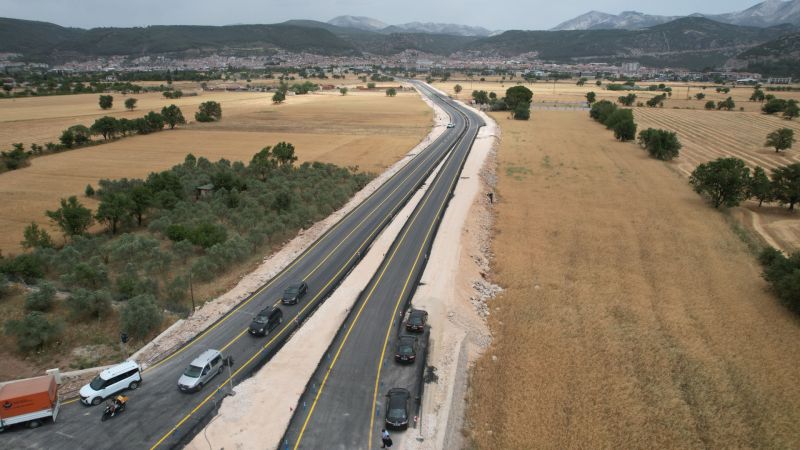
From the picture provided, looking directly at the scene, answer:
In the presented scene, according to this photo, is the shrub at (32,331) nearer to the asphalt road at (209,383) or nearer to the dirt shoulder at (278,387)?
the asphalt road at (209,383)

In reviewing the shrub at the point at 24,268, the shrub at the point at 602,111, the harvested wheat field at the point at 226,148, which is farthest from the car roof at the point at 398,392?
the shrub at the point at 602,111

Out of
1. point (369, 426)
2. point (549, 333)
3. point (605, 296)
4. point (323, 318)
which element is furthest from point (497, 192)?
point (369, 426)

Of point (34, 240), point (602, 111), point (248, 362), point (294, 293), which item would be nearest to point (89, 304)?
point (248, 362)

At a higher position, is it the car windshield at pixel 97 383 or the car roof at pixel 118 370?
the car roof at pixel 118 370

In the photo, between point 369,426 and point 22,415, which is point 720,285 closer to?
point 369,426

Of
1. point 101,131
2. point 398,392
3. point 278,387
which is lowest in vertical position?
point 278,387

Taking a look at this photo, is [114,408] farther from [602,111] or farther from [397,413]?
[602,111]
